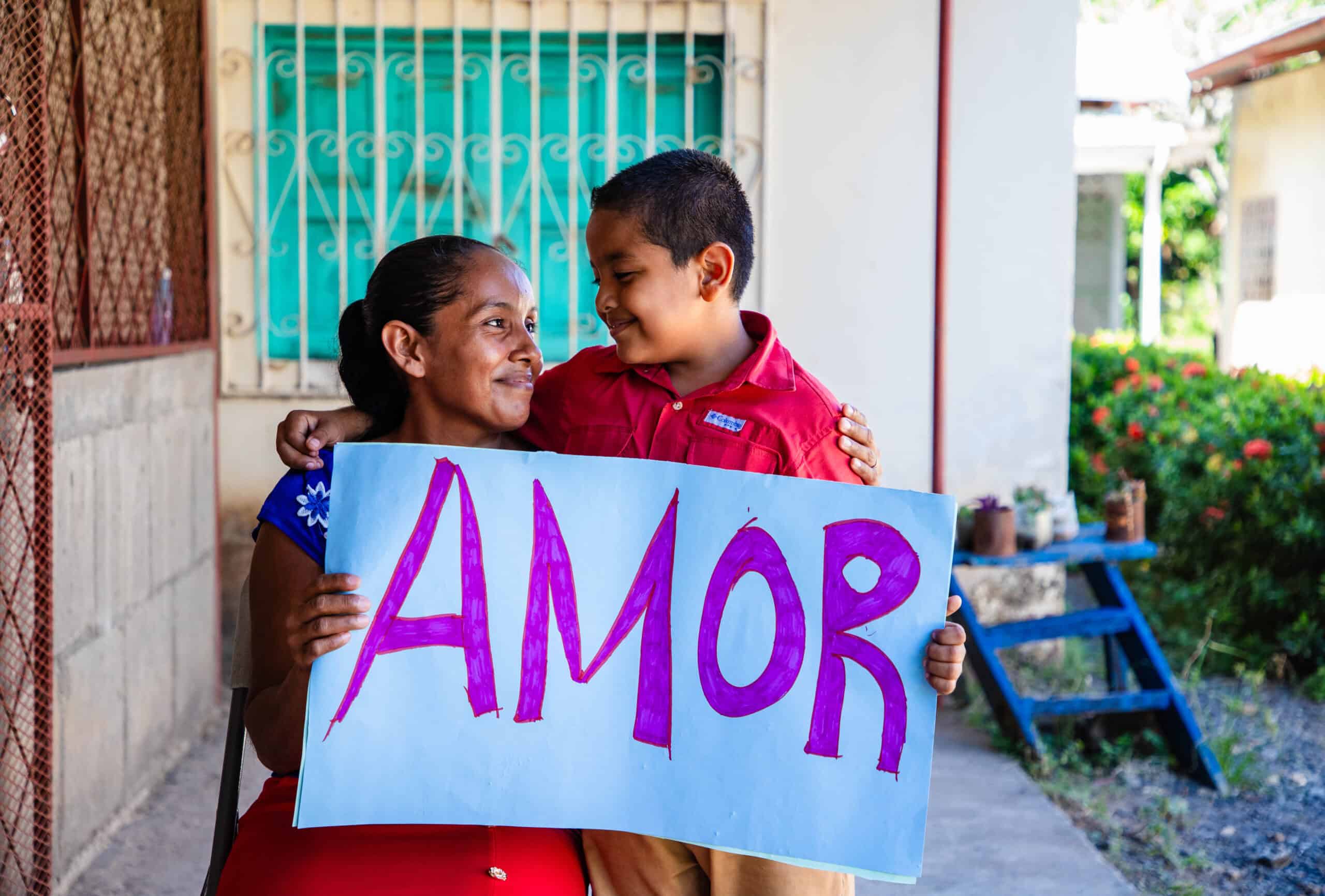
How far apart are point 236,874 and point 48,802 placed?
150 centimetres

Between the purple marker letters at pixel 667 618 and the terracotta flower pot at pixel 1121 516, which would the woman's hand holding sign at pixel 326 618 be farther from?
the terracotta flower pot at pixel 1121 516

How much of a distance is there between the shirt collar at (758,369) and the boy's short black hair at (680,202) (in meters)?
0.10

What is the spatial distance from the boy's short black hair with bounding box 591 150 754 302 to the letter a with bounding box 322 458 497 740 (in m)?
0.50

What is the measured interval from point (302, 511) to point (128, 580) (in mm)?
2306

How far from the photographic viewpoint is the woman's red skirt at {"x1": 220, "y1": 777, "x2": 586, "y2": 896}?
1711 millimetres

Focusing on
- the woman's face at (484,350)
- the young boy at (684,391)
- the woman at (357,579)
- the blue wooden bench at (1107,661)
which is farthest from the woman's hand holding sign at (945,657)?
the blue wooden bench at (1107,661)

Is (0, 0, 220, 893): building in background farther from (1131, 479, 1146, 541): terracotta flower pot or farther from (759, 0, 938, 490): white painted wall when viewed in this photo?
(1131, 479, 1146, 541): terracotta flower pot

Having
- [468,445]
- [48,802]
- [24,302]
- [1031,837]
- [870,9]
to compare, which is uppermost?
[870,9]

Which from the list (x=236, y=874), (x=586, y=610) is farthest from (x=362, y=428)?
(x=236, y=874)

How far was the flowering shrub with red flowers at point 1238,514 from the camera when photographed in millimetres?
5242

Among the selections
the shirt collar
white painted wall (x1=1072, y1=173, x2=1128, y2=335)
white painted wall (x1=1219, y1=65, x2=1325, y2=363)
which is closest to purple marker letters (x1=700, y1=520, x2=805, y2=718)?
the shirt collar

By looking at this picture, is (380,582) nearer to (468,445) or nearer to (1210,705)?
(468,445)

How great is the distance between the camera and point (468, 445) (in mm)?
2016

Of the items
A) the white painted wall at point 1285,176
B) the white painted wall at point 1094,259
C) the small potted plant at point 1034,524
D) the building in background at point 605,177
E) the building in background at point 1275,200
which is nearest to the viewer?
the small potted plant at point 1034,524
